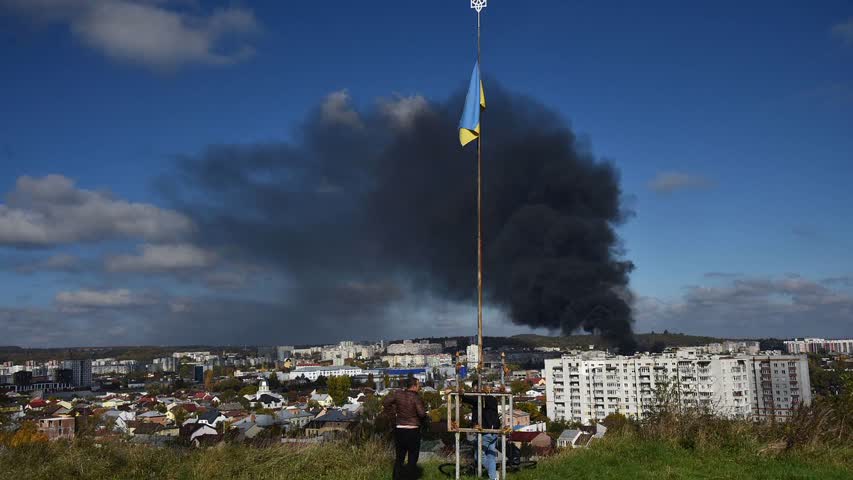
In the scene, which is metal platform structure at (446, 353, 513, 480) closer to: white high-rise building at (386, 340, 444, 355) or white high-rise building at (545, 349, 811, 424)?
white high-rise building at (545, 349, 811, 424)

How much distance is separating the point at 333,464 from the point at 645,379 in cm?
4166

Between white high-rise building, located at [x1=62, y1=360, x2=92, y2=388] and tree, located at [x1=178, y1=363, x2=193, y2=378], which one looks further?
tree, located at [x1=178, y1=363, x2=193, y2=378]

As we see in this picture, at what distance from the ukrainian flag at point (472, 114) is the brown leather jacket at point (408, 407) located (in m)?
2.98

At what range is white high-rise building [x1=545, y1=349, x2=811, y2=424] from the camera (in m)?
42.8

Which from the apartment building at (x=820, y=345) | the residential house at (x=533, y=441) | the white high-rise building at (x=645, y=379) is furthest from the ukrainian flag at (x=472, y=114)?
the apartment building at (x=820, y=345)

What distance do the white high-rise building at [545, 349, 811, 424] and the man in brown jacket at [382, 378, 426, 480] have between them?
38.2m

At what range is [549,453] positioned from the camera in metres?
8.01

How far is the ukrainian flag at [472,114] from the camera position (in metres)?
7.49

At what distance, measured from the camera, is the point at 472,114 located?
24.7 feet

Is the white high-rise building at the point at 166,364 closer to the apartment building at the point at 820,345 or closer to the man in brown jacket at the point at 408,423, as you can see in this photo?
the apartment building at the point at 820,345

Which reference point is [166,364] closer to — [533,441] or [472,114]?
[533,441]

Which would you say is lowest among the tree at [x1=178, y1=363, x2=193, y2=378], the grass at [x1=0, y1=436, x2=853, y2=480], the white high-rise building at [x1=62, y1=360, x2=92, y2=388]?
the tree at [x1=178, y1=363, x2=193, y2=378]

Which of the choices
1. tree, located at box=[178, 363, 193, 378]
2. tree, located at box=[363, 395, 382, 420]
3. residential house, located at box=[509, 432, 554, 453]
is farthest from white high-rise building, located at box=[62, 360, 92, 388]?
residential house, located at box=[509, 432, 554, 453]

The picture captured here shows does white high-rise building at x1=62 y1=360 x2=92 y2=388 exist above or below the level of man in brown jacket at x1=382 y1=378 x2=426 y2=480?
below
